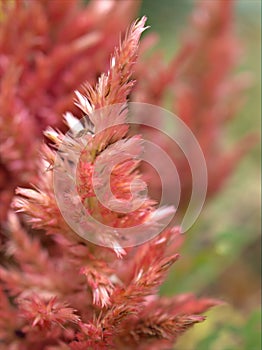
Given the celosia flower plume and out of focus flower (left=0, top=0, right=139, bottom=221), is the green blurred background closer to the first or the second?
the celosia flower plume

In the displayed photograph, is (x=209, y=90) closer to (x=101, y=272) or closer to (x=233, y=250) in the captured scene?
(x=233, y=250)

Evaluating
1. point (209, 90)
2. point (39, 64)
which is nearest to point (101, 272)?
point (39, 64)

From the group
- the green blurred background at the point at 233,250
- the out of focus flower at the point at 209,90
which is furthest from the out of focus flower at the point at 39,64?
the green blurred background at the point at 233,250

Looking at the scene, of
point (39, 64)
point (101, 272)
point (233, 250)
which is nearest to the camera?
point (101, 272)

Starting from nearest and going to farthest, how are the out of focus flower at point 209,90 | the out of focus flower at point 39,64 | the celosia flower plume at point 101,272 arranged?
the celosia flower plume at point 101,272, the out of focus flower at point 39,64, the out of focus flower at point 209,90

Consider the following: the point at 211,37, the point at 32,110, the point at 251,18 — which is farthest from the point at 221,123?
the point at 251,18

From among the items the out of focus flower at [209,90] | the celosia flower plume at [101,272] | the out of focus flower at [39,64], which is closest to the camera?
the celosia flower plume at [101,272]

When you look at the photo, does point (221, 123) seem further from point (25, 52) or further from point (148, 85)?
point (25, 52)

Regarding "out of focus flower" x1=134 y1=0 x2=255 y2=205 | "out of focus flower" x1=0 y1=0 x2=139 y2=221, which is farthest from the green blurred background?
"out of focus flower" x1=0 y1=0 x2=139 y2=221

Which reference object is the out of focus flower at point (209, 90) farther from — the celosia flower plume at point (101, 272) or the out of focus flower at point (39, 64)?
the celosia flower plume at point (101, 272)
